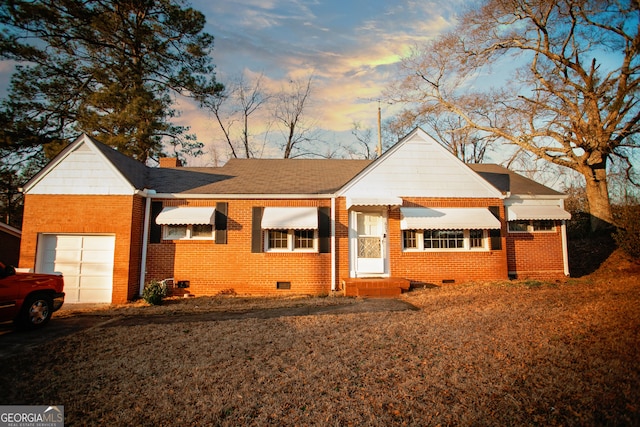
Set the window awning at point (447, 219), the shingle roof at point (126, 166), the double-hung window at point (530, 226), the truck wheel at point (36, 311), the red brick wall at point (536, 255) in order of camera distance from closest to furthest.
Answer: the truck wheel at point (36, 311), the shingle roof at point (126, 166), the window awning at point (447, 219), the red brick wall at point (536, 255), the double-hung window at point (530, 226)

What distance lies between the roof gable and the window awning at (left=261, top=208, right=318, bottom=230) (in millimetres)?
4392

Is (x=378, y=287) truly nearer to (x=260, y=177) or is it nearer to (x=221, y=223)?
(x=221, y=223)

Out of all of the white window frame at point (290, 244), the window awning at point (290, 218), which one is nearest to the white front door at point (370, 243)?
the white window frame at point (290, 244)

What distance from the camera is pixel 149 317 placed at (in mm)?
8430

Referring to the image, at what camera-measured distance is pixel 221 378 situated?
435 centimetres

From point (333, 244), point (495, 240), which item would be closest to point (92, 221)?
point (333, 244)

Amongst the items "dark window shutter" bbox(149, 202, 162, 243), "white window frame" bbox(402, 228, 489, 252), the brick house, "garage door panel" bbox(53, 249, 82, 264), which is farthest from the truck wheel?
"white window frame" bbox(402, 228, 489, 252)

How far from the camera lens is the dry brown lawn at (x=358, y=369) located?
11.3 feet

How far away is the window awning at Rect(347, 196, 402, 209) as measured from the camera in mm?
10789

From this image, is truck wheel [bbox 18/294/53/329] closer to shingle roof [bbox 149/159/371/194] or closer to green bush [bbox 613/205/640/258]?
shingle roof [bbox 149/159/371/194]

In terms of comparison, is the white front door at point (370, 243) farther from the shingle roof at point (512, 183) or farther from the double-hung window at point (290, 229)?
the shingle roof at point (512, 183)

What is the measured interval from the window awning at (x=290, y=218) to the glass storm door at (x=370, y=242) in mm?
1713

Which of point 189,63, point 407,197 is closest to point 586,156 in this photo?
point 407,197

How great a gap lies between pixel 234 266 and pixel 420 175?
722cm
